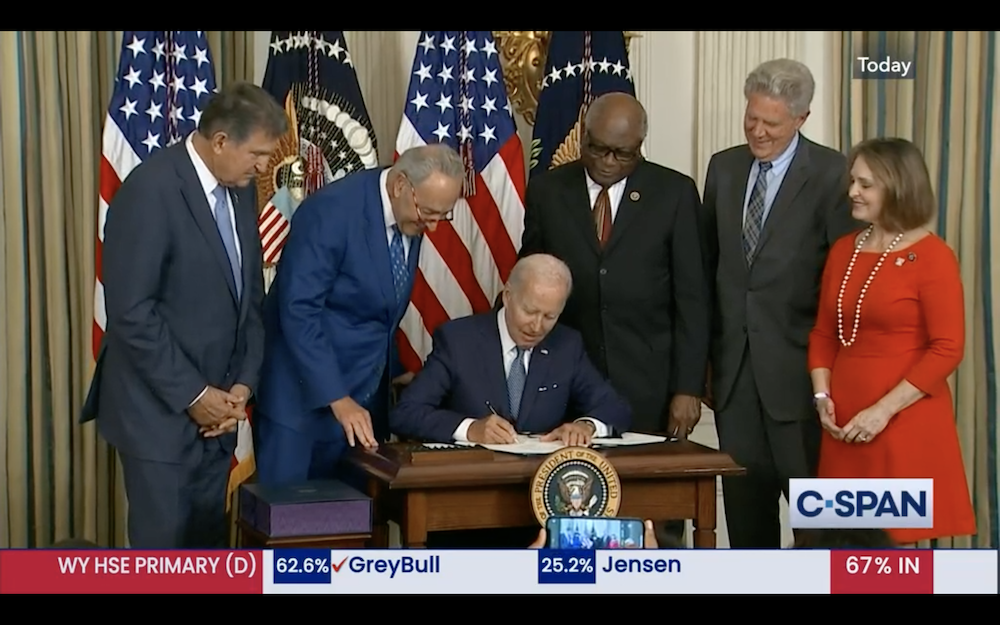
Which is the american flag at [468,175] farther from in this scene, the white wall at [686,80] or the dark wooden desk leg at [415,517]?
the dark wooden desk leg at [415,517]

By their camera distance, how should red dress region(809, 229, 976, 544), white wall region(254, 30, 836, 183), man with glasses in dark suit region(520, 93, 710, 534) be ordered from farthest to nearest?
white wall region(254, 30, 836, 183) < man with glasses in dark suit region(520, 93, 710, 534) < red dress region(809, 229, 976, 544)

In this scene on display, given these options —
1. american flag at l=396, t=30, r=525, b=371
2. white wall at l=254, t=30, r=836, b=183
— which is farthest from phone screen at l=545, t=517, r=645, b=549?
white wall at l=254, t=30, r=836, b=183

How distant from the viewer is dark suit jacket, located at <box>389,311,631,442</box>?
3.17 meters

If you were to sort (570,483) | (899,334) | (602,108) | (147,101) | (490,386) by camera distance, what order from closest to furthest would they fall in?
(570,483) < (899,334) < (490,386) < (602,108) < (147,101)

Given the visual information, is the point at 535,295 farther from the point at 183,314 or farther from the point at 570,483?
the point at 183,314

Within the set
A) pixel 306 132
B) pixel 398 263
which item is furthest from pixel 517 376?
pixel 306 132

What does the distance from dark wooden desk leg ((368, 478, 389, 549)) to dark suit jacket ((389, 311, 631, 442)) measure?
196mm

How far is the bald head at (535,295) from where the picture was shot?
3143 mm

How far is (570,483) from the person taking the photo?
279 centimetres

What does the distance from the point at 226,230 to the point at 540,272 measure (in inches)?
28.0

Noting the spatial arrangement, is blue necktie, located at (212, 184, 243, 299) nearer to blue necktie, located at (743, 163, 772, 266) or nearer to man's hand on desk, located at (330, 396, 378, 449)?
man's hand on desk, located at (330, 396, 378, 449)

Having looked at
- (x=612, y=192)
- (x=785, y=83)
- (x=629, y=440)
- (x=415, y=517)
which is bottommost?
(x=415, y=517)

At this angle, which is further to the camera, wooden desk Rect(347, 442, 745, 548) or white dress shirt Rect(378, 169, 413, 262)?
white dress shirt Rect(378, 169, 413, 262)

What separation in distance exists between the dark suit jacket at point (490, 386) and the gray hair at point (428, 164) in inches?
14.2
